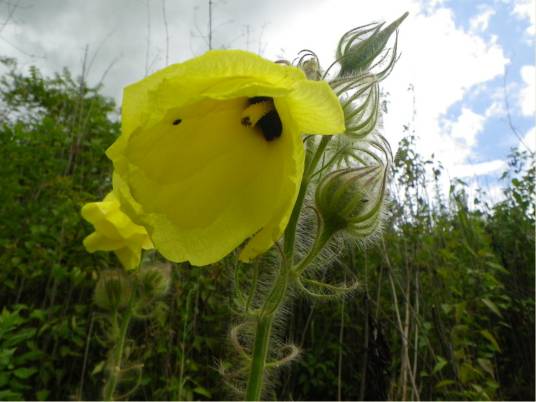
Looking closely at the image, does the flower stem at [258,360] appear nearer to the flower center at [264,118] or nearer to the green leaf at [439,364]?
the flower center at [264,118]

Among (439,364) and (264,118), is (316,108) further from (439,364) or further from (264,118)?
(439,364)

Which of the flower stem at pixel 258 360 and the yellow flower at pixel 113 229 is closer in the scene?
the flower stem at pixel 258 360

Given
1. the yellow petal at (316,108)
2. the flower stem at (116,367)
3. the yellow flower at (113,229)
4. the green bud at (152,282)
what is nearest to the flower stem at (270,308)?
the yellow petal at (316,108)

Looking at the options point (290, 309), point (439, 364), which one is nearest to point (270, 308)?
point (439, 364)

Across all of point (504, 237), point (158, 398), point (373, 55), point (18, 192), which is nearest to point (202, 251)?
point (373, 55)

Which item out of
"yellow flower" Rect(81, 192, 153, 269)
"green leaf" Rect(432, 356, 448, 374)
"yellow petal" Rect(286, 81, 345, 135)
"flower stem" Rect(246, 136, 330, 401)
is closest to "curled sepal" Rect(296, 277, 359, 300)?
"flower stem" Rect(246, 136, 330, 401)

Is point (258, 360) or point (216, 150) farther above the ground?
point (216, 150)
